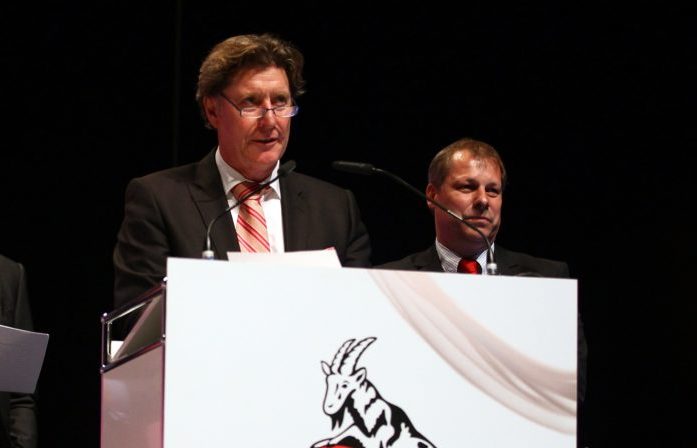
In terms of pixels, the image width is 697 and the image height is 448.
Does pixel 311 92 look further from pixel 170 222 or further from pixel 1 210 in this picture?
pixel 170 222

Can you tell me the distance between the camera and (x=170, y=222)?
2.89 m

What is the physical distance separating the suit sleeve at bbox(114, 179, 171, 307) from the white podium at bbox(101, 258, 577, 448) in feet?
1.64

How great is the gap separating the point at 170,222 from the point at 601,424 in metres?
2.57

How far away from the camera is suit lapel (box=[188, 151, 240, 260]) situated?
2.87 m

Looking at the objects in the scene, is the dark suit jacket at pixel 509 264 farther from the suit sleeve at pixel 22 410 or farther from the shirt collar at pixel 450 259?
the suit sleeve at pixel 22 410

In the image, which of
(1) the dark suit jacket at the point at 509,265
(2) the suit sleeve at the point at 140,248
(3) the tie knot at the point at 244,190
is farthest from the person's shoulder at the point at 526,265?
(2) the suit sleeve at the point at 140,248

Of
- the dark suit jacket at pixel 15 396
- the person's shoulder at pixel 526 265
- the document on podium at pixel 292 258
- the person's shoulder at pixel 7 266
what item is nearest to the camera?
the document on podium at pixel 292 258

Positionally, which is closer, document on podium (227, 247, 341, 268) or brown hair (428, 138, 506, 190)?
document on podium (227, 247, 341, 268)

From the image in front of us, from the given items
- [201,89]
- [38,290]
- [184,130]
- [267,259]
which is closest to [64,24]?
[184,130]

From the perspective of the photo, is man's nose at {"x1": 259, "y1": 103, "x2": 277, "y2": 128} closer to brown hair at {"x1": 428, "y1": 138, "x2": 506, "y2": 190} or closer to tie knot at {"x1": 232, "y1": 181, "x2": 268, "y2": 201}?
tie knot at {"x1": 232, "y1": 181, "x2": 268, "y2": 201}

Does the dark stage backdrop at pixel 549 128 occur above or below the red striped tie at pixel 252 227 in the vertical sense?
above

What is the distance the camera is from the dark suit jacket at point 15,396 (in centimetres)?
323

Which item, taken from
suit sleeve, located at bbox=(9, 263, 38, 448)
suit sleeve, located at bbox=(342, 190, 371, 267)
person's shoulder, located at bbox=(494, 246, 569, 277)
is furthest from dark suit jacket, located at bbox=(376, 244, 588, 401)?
suit sleeve, located at bbox=(9, 263, 38, 448)

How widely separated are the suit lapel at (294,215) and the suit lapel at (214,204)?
0.16 meters
